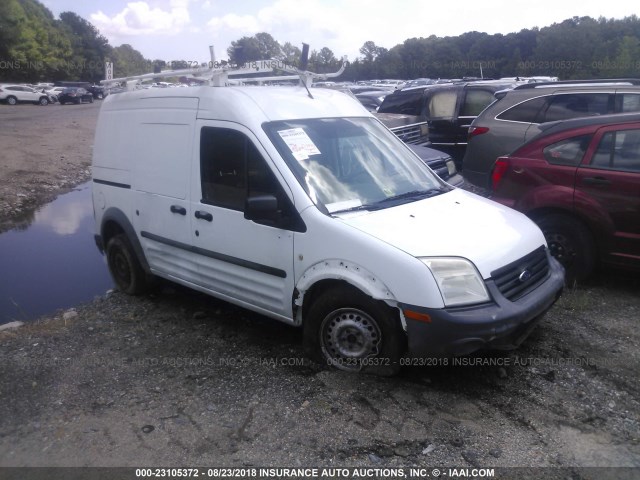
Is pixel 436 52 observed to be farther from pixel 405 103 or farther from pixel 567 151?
pixel 567 151

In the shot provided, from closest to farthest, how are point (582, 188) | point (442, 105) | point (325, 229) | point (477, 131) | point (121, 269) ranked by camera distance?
1. point (325, 229)
2. point (582, 188)
3. point (121, 269)
4. point (477, 131)
5. point (442, 105)

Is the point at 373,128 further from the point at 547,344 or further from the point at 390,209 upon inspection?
the point at 547,344

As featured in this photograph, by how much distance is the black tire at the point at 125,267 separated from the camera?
5.92 metres

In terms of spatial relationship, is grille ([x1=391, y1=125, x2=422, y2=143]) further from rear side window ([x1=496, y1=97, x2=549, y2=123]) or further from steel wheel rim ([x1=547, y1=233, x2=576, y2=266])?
steel wheel rim ([x1=547, y1=233, x2=576, y2=266])

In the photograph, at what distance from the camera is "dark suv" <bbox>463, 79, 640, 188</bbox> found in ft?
24.1

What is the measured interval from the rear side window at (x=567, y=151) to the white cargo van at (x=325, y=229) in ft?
4.86

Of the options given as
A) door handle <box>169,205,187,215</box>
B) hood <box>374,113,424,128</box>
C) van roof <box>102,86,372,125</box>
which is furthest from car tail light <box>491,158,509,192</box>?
hood <box>374,113,424,128</box>

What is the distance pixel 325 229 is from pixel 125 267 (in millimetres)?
3115

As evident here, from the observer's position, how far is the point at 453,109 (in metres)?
11.3

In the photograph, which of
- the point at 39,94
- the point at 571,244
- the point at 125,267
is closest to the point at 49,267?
the point at 125,267

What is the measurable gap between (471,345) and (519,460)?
705 mm

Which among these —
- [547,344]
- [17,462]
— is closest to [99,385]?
[17,462]

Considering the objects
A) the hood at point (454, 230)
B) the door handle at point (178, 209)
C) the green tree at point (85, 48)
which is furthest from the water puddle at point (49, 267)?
the green tree at point (85, 48)

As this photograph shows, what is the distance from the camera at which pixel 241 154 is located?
445cm
